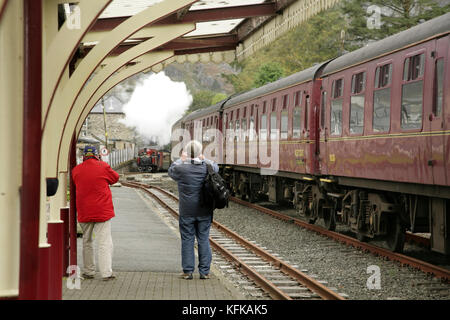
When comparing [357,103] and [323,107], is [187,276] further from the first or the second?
[323,107]

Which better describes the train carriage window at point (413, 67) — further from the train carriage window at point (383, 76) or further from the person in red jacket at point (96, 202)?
the person in red jacket at point (96, 202)

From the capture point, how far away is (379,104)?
463 inches

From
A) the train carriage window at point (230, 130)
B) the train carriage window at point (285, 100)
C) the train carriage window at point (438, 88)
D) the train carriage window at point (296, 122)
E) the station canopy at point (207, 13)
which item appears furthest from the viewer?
the train carriage window at point (230, 130)

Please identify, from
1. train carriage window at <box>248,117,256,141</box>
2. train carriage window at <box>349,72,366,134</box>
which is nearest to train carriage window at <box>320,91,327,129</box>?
train carriage window at <box>349,72,366,134</box>

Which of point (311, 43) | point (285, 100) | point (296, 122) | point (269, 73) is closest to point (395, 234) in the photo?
point (296, 122)

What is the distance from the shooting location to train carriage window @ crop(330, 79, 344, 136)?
45.7 ft

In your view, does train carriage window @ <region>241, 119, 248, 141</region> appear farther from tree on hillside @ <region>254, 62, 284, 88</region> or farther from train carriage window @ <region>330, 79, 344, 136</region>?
tree on hillside @ <region>254, 62, 284, 88</region>

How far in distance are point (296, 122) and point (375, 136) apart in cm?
512

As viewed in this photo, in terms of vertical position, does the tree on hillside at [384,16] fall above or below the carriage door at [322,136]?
above

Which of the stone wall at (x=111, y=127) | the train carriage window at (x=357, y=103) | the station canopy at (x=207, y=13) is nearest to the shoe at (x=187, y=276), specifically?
the station canopy at (x=207, y=13)

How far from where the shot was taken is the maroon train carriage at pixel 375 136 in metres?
9.77

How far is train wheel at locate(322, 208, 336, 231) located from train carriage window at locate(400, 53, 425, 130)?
538 centimetres

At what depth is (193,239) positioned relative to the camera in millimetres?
9570
